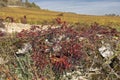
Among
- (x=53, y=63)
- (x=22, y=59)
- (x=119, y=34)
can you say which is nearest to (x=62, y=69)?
(x=53, y=63)

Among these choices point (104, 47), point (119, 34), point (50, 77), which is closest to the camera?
point (50, 77)

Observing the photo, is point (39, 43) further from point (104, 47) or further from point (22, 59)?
point (104, 47)

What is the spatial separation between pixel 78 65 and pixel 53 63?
790mm

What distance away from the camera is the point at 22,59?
1262cm

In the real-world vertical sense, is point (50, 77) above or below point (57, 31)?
below

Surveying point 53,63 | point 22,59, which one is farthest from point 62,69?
point 22,59

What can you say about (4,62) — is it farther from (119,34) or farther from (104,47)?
(119,34)

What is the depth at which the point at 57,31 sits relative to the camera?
44.5 feet

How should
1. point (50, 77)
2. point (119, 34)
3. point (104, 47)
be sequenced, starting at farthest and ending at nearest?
point (119, 34)
point (104, 47)
point (50, 77)

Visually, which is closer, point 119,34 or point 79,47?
point 79,47

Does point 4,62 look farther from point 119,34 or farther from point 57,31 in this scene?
point 119,34

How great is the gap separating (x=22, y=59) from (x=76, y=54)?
1.53m

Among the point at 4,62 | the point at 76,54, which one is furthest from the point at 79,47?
the point at 4,62

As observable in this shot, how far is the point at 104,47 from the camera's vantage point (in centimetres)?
1293
